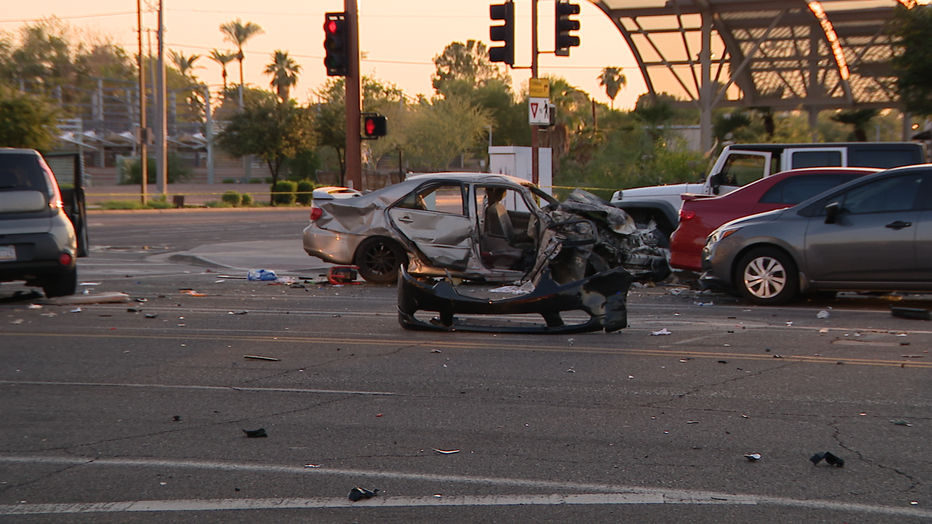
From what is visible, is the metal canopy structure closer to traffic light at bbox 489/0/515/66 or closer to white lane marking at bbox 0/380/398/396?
traffic light at bbox 489/0/515/66

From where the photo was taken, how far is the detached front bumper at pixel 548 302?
8.68 m

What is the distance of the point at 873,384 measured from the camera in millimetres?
6672

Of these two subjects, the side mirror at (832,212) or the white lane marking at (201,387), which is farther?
the side mirror at (832,212)

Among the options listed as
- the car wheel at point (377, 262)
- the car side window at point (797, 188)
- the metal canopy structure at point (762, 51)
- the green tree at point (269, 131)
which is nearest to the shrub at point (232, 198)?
the green tree at point (269, 131)

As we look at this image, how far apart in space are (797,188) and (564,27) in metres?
7.09

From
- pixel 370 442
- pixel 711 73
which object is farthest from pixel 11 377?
pixel 711 73

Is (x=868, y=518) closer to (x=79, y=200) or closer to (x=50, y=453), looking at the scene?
(x=50, y=453)

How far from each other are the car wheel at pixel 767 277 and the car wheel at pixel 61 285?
26.5 feet

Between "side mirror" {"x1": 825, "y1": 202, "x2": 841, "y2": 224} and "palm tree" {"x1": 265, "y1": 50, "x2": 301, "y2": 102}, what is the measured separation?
8002cm

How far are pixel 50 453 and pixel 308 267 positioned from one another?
441 inches

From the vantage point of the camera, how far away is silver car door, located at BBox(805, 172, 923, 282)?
1029 cm

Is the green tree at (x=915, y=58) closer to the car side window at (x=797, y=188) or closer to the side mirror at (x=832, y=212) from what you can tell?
the car side window at (x=797, y=188)

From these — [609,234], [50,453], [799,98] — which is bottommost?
[50,453]

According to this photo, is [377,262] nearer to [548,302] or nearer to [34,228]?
[34,228]
